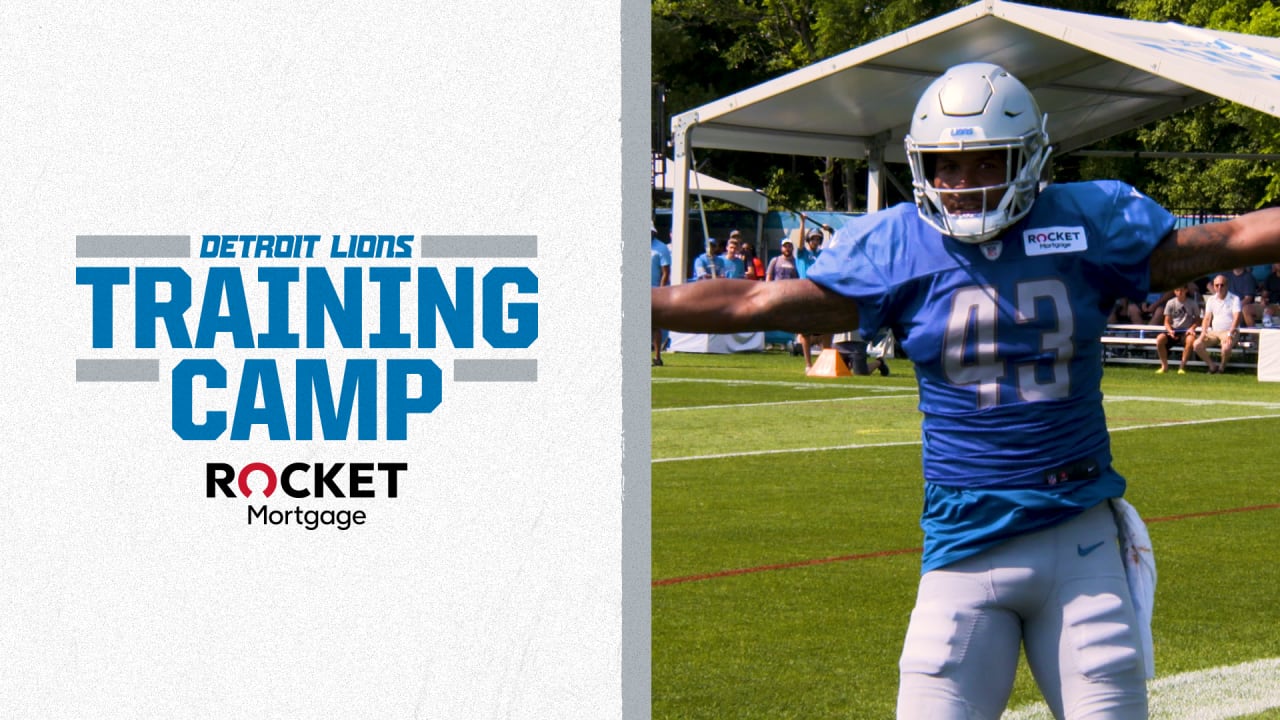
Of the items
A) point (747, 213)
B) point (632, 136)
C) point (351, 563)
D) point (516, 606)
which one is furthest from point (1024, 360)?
point (747, 213)

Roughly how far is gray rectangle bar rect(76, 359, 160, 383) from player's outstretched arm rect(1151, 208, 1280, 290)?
2258mm

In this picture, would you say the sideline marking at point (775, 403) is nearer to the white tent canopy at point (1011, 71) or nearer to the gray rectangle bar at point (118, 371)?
the white tent canopy at point (1011, 71)

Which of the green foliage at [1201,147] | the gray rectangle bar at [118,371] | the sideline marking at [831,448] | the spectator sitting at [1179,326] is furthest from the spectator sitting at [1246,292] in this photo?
the gray rectangle bar at [118,371]

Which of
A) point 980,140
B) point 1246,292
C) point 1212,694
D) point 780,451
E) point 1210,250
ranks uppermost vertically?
point 1246,292

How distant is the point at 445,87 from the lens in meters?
4.09

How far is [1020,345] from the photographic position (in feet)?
12.4

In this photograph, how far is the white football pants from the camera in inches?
143

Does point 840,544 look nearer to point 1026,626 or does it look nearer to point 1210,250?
point 1026,626

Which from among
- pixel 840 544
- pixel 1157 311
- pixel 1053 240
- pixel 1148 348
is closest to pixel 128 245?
pixel 1053 240

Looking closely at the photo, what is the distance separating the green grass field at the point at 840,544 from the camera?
6.13m

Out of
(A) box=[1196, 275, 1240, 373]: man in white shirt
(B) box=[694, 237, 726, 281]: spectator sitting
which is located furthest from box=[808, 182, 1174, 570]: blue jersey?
(B) box=[694, 237, 726, 281]: spectator sitting

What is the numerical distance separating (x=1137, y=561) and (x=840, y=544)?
16.0 ft

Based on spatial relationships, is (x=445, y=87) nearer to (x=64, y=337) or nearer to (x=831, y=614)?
(x=64, y=337)

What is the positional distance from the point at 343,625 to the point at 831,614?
317cm
